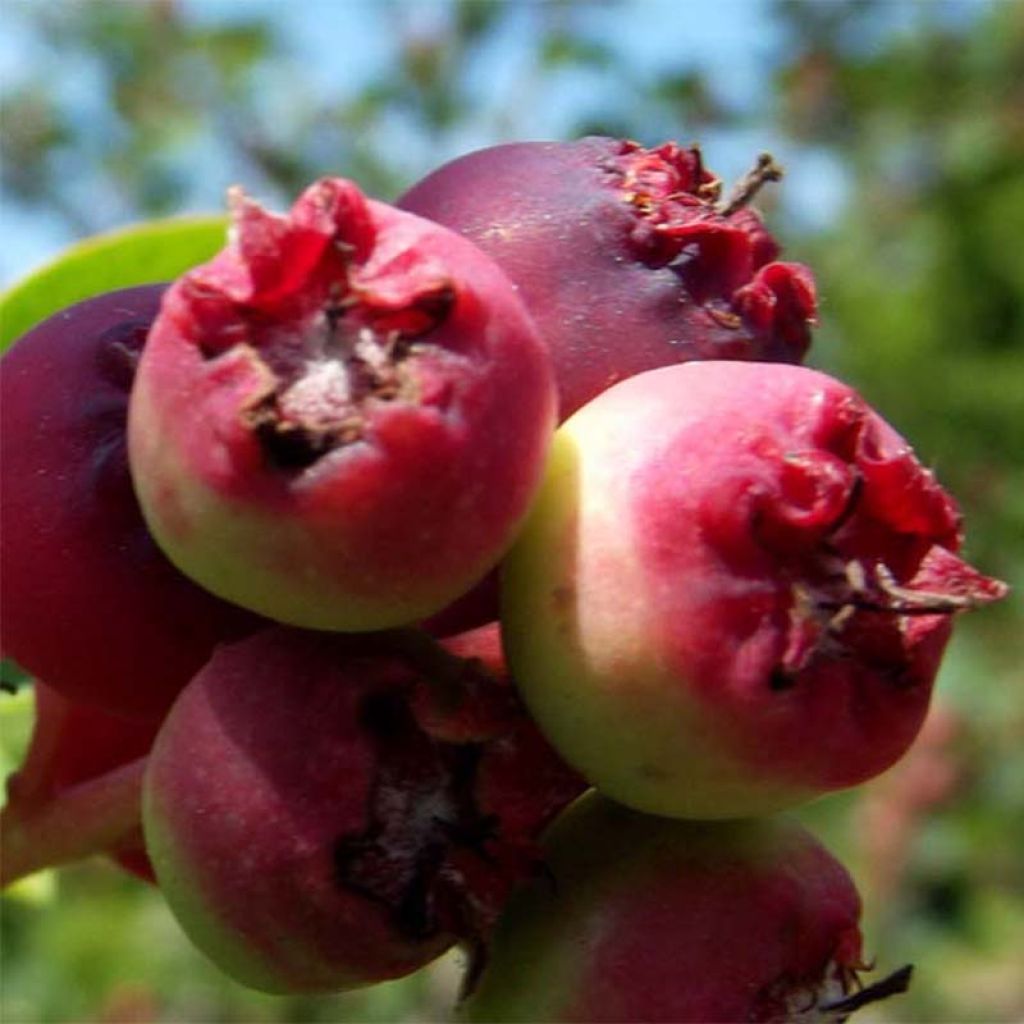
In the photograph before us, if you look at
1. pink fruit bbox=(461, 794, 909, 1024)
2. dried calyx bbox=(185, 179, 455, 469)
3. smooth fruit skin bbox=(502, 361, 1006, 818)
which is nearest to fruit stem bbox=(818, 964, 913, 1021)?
pink fruit bbox=(461, 794, 909, 1024)

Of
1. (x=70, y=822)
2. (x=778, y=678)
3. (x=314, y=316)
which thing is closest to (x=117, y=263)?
(x=70, y=822)

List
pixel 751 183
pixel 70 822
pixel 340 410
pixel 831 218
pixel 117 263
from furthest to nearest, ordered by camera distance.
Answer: pixel 831 218 < pixel 117 263 < pixel 70 822 < pixel 751 183 < pixel 340 410

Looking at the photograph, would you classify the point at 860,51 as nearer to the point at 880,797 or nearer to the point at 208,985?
the point at 880,797

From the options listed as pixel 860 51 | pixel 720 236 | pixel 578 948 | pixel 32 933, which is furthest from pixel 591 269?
pixel 860 51

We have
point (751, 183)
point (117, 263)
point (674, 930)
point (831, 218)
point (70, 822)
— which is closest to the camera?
point (674, 930)

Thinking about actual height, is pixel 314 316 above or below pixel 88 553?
above

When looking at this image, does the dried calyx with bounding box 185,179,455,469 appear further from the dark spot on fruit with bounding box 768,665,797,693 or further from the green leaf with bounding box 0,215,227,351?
the green leaf with bounding box 0,215,227,351

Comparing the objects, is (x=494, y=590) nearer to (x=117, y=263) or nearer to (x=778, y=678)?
(x=778, y=678)
